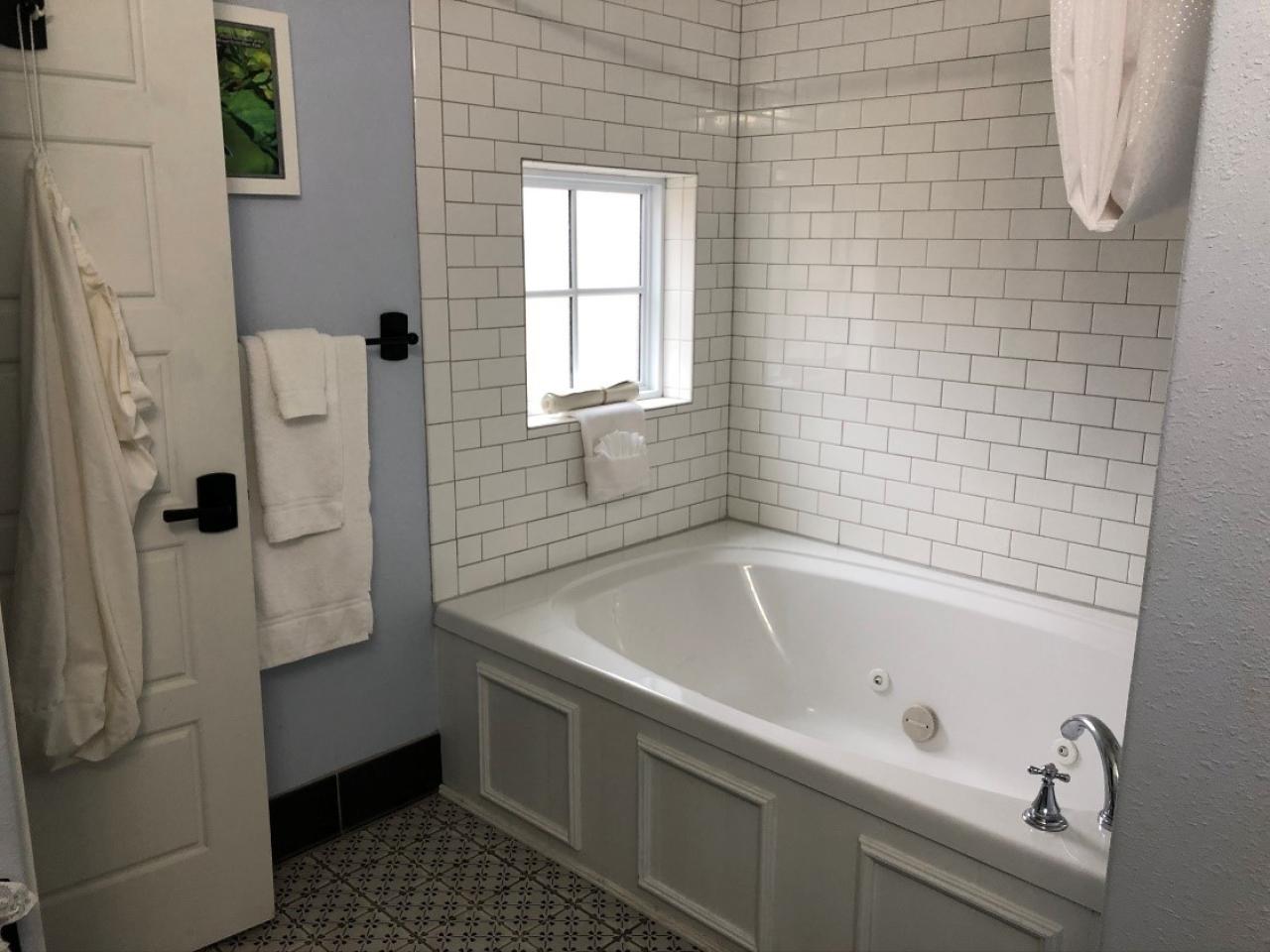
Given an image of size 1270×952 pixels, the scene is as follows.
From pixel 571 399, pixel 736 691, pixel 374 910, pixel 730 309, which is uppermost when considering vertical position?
pixel 730 309

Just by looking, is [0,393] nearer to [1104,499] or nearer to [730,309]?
[730,309]

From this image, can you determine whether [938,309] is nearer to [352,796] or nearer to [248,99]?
[248,99]

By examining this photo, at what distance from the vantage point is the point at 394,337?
267cm

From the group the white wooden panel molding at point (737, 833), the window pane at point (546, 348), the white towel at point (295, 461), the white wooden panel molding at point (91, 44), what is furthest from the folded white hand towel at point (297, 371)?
the white wooden panel molding at point (737, 833)

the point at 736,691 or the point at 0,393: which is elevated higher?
the point at 0,393

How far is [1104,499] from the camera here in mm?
2822

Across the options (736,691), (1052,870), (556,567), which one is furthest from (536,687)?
(1052,870)

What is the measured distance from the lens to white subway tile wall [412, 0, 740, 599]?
274 cm

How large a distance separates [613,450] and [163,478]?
1.48 metres

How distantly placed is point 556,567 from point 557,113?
4.52 feet

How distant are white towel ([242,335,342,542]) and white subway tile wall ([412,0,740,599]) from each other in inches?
13.7

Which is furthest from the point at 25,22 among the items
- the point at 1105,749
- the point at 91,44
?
the point at 1105,749

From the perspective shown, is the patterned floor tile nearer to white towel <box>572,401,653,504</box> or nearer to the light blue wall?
the light blue wall

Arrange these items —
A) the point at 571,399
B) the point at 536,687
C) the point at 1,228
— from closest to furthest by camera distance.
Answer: the point at 1,228 → the point at 536,687 → the point at 571,399
